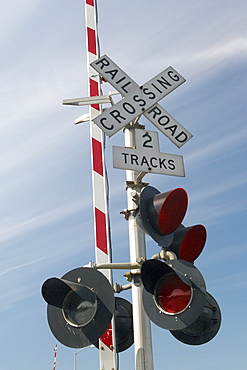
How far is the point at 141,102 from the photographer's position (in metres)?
4.08

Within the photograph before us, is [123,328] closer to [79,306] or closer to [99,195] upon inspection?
[79,306]

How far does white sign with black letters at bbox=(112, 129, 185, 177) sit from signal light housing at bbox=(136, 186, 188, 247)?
276 mm

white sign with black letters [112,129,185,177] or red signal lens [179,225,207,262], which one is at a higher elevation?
white sign with black letters [112,129,185,177]

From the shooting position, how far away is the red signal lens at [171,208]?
11.7 ft

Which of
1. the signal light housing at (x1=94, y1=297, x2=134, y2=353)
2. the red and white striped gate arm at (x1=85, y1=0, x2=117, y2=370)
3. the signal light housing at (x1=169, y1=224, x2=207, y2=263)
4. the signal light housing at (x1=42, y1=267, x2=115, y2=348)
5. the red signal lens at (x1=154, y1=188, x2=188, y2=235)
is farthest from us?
the signal light housing at (x1=94, y1=297, x2=134, y2=353)

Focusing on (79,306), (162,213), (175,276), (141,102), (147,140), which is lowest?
(79,306)

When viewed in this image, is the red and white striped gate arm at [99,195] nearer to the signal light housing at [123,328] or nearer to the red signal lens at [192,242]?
the signal light housing at [123,328]

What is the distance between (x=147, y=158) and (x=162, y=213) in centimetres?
57

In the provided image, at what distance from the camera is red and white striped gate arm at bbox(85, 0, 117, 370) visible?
413cm

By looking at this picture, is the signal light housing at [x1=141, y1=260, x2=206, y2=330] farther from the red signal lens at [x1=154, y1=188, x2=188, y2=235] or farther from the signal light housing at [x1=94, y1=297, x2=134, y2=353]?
the signal light housing at [x1=94, y1=297, x2=134, y2=353]

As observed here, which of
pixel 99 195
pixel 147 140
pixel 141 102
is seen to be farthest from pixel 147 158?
pixel 99 195

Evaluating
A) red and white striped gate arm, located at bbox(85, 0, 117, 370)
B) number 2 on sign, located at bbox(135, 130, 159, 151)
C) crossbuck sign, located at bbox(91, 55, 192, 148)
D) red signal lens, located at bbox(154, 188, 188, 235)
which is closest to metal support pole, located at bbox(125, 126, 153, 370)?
number 2 on sign, located at bbox(135, 130, 159, 151)

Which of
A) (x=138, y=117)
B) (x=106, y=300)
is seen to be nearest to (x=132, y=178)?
(x=138, y=117)

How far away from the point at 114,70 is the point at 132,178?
3.19 feet
